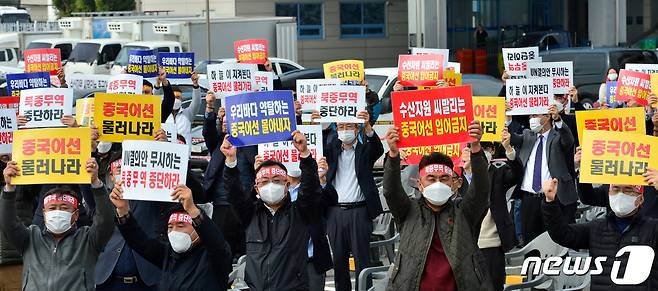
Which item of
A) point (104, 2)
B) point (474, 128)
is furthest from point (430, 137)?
point (104, 2)

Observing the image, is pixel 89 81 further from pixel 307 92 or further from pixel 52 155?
pixel 52 155

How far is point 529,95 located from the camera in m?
13.0

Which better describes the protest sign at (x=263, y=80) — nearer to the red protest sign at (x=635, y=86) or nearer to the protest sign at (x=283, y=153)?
the protest sign at (x=283, y=153)

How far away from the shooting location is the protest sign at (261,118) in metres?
10.5

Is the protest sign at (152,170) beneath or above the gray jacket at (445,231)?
above

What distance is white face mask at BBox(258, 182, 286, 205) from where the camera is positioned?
30.2ft

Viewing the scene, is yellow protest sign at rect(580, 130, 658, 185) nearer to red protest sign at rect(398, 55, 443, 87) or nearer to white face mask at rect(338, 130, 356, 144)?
white face mask at rect(338, 130, 356, 144)

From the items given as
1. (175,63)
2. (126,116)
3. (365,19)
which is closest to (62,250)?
(126,116)

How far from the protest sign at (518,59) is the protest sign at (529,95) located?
3089 millimetres

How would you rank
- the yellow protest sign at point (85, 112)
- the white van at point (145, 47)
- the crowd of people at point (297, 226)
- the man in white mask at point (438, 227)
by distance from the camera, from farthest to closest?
the white van at point (145, 47) < the yellow protest sign at point (85, 112) < the crowd of people at point (297, 226) < the man in white mask at point (438, 227)

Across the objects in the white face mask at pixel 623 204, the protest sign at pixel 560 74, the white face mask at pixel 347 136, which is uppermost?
the protest sign at pixel 560 74

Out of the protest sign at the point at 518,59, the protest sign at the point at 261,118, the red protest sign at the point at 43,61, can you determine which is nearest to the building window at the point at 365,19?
the red protest sign at the point at 43,61

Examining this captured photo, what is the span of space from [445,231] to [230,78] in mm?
6536

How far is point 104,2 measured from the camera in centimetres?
5503
